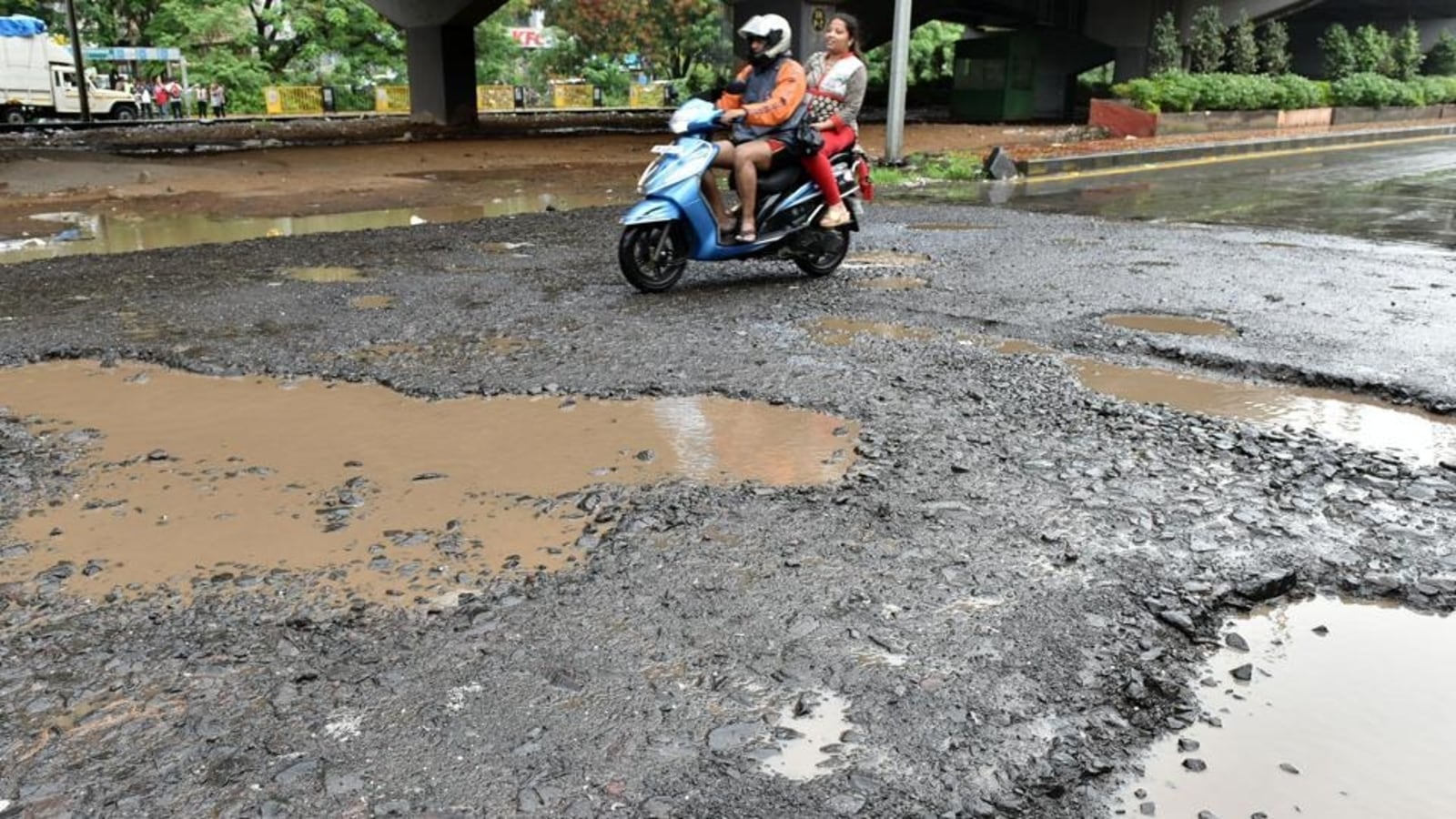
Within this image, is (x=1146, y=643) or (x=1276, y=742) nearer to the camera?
(x=1276, y=742)

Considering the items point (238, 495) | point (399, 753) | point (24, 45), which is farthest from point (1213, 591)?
point (24, 45)

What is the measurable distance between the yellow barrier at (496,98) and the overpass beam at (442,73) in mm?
14424

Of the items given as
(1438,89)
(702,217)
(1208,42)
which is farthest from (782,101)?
(1438,89)

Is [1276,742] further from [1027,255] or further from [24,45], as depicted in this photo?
[24,45]

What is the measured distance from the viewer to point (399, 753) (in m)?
Result: 2.59

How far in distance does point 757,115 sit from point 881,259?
2.28 metres

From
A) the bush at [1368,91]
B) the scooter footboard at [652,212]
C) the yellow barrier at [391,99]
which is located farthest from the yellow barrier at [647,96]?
the scooter footboard at [652,212]

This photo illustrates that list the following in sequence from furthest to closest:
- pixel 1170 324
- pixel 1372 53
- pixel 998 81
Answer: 1. pixel 998 81
2. pixel 1372 53
3. pixel 1170 324

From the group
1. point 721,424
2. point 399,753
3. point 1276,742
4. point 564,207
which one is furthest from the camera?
point 564,207

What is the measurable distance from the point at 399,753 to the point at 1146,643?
2.01 metres

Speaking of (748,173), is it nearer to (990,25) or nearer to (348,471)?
(348,471)

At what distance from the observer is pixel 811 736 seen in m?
2.70

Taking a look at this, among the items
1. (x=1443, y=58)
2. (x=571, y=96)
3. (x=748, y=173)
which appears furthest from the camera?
(x=571, y=96)

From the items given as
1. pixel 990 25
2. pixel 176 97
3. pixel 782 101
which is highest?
pixel 990 25
